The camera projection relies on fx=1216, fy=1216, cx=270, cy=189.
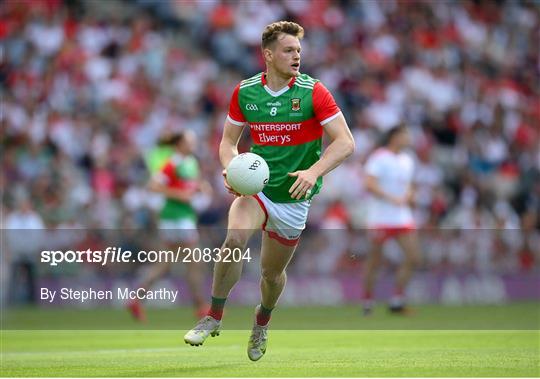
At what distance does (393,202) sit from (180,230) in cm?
347

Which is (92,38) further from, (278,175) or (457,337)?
(278,175)

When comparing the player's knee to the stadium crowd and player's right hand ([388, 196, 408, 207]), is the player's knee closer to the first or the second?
player's right hand ([388, 196, 408, 207])

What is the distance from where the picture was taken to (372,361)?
1091 cm

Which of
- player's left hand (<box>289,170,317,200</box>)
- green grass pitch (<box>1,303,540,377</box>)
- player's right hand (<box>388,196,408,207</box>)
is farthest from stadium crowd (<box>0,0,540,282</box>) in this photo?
player's left hand (<box>289,170,317,200</box>)

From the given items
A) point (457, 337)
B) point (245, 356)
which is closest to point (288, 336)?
point (457, 337)

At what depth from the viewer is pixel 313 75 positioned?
26.7 meters

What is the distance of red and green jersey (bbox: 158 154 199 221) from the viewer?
18344 millimetres

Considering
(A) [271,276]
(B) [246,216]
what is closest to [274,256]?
(A) [271,276]

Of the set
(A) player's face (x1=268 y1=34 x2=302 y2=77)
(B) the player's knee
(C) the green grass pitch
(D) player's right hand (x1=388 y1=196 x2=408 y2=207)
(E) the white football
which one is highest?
(A) player's face (x1=268 y1=34 x2=302 y2=77)

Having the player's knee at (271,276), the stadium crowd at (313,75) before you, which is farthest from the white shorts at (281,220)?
the stadium crowd at (313,75)

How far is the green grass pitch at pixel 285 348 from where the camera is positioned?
10.2 meters

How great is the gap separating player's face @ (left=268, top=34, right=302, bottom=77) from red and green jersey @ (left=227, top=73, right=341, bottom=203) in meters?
0.17

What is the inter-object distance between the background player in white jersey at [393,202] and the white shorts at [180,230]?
2867mm

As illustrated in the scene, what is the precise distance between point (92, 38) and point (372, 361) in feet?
54.5
